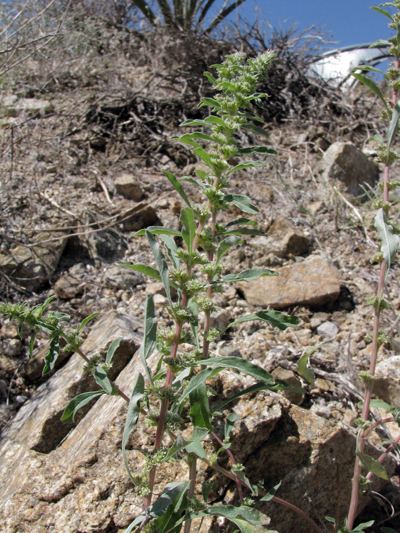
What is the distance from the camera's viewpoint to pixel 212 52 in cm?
522

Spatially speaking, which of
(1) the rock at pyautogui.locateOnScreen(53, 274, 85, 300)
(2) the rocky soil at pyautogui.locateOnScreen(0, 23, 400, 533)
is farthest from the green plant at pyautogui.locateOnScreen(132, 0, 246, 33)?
(1) the rock at pyautogui.locateOnScreen(53, 274, 85, 300)

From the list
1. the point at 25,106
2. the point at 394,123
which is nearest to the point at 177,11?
the point at 25,106

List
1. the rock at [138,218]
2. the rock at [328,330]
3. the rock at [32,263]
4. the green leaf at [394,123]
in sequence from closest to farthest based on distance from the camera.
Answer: the green leaf at [394,123], the rock at [328,330], the rock at [32,263], the rock at [138,218]

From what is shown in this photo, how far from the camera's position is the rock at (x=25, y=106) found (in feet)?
14.6

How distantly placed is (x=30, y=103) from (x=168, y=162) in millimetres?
1490

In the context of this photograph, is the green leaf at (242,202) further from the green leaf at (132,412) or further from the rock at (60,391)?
the rock at (60,391)

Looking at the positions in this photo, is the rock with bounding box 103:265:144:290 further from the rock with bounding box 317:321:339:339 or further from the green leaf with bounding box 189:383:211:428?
the green leaf with bounding box 189:383:211:428

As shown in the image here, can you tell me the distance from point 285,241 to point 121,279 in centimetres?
103

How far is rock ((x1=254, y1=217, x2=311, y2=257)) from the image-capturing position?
321 centimetres

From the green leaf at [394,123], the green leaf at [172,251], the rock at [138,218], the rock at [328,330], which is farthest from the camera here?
the rock at [138,218]

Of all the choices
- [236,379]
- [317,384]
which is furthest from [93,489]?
[317,384]

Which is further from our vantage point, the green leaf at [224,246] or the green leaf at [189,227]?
the green leaf at [224,246]

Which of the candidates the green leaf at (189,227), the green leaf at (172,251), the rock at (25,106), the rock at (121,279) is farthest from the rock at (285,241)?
the rock at (25,106)

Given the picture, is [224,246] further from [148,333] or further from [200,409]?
[200,409]
